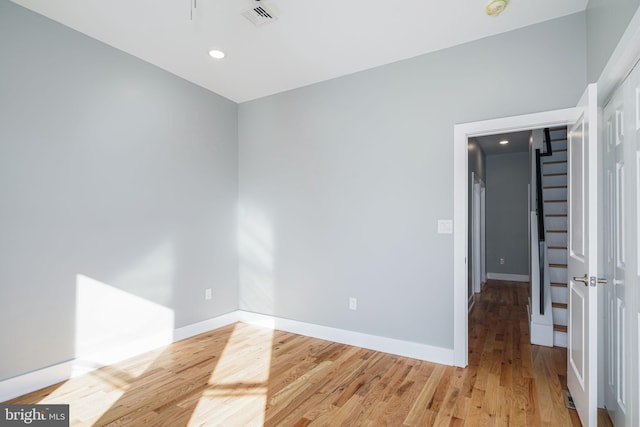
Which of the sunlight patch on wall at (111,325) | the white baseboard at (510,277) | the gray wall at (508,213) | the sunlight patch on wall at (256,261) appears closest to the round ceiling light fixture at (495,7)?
the sunlight patch on wall at (256,261)

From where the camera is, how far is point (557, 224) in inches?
157

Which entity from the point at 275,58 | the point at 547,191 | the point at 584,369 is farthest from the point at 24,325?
the point at 547,191

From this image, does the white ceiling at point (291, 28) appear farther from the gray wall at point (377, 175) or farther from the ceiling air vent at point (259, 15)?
the gray wall at point (377, 175)

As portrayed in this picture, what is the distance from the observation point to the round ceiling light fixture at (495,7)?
7.21ft

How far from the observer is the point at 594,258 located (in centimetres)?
170

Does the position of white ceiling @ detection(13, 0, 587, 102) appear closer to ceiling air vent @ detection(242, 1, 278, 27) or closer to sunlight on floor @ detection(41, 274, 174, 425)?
ceiling air vent @ detection(242, 1, 278, 27)

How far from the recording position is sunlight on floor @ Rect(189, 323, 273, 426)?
2.04 meters

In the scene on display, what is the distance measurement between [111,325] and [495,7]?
12.8ft

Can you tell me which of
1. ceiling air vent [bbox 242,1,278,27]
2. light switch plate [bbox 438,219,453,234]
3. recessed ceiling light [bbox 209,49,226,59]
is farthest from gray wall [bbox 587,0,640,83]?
recessed ceiling light [bbox 209,49,226,59]

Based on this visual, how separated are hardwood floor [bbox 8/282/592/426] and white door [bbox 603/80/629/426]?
0.33 metres

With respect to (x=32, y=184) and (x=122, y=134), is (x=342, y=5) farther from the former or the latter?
(x=32, y=184)

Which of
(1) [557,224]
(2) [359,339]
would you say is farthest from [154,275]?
(1) [557,224]

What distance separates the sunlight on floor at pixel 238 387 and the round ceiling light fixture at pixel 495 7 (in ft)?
10.2

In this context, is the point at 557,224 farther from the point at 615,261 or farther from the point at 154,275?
the point at 154,275
